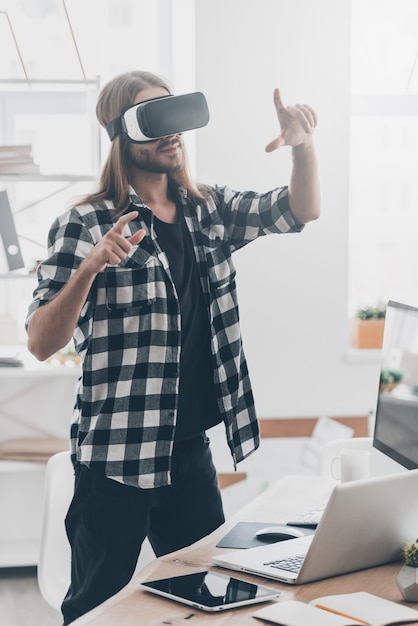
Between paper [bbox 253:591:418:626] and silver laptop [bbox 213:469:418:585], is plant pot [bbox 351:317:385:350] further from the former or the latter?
paper [bbox 253:591:418:626]

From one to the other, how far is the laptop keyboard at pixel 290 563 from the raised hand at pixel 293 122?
873 millimetres

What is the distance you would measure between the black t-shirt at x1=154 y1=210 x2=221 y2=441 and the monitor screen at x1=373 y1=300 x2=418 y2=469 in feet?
1.27

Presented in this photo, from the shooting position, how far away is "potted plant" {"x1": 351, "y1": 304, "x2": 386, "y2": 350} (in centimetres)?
321

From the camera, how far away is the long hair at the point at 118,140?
187cm

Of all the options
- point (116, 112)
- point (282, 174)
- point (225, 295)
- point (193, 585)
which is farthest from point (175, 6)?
point (193, 585)

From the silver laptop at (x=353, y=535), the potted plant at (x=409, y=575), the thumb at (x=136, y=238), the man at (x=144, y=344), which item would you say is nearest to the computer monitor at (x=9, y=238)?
the man at (x=144, y=344)

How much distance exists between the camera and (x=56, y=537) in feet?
6.33

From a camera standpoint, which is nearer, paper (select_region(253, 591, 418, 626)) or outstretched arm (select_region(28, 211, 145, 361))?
paper (select_region(253, 591, 418, 626))

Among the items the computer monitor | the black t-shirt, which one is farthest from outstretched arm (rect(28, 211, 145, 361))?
the computer monitor

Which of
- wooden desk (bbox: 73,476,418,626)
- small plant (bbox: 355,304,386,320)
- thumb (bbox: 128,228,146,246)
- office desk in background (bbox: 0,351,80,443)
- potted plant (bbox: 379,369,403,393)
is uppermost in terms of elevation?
thumb (bbox: 128,228,146,246)

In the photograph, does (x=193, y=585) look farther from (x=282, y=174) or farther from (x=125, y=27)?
(x=125, y=27)

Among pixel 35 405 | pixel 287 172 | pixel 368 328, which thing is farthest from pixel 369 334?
pixel 35 405

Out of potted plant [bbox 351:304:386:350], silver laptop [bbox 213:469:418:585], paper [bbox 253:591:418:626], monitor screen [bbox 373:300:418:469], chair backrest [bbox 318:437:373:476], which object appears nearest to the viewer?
paper [bbox 253:591:418:626]

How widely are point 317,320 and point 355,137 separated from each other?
0.83 meters
